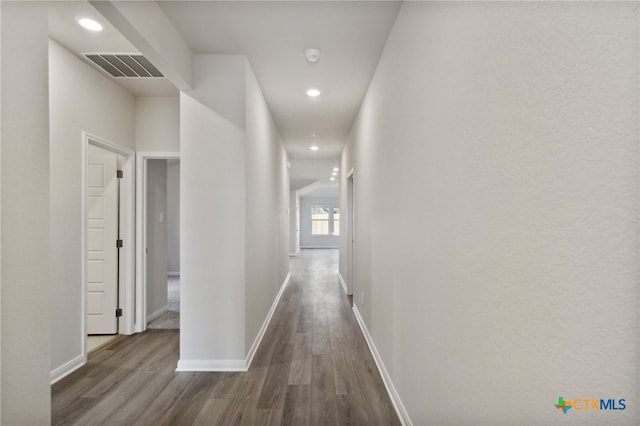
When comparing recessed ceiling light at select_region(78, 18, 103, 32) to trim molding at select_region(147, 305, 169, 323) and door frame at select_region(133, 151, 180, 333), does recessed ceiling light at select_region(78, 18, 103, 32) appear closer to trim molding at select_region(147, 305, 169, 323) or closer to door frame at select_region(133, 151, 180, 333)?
door frame at select_region(133, 151, 180, 333)

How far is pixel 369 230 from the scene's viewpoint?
3270mm

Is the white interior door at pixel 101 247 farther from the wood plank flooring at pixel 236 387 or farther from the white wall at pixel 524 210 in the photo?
the white wall at pixel 524 210

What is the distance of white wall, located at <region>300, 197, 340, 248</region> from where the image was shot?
14.7m

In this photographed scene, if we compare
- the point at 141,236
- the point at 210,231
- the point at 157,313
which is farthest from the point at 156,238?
the point at 210,231

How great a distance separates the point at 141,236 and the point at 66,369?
144 cm

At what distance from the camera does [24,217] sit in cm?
111

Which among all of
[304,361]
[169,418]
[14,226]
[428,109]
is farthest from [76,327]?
[428,109]

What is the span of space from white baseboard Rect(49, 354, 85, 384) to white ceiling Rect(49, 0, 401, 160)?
8.73 ft

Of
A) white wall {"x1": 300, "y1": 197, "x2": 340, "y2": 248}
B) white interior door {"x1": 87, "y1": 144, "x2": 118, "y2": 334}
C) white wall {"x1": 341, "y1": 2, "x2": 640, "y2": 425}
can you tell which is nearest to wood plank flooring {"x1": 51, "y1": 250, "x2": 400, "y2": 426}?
white interior door {"x1": 87, "y1": 144, "x2": 118, "y2": 334}

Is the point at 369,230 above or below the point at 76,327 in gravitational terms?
above

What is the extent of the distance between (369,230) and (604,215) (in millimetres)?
2661

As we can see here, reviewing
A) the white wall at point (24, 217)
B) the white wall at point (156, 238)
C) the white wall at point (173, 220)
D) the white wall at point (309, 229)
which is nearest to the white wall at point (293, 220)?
the white wall at point (309, 229)

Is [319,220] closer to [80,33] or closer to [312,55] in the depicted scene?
[312,55]

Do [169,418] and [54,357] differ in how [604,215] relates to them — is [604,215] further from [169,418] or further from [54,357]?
[54,357]
